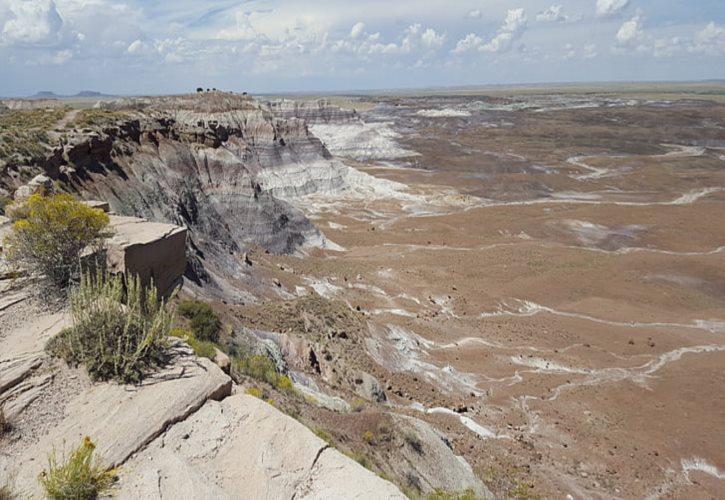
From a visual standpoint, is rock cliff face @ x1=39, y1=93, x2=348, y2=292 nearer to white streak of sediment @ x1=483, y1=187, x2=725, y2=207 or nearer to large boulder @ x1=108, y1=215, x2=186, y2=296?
large boulder @ x1=108, y1=215, x2=186, y2=296

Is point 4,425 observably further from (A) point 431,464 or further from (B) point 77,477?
(A) point 431,464

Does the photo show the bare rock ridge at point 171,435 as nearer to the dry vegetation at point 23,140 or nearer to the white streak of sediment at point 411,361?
the white streak of sediment at point 411,361

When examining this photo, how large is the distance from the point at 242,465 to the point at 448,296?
24731 millimetres

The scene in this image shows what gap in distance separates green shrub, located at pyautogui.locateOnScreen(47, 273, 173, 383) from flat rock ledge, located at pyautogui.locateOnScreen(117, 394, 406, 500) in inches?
48.5

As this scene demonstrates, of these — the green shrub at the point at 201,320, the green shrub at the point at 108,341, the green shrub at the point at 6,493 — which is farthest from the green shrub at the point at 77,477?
the green shrub at the point at 201,320

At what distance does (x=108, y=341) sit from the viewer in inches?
278

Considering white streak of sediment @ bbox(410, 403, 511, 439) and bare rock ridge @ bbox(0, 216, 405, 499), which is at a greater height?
bare rock ridge @ bbox(0, 216, 405, 499)

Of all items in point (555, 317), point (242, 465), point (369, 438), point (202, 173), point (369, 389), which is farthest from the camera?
point (202, 173)

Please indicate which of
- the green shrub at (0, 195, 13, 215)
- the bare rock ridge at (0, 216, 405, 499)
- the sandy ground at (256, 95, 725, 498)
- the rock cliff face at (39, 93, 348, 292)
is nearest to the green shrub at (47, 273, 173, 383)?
the bare rock ridge at (0, 216, 405, 499)

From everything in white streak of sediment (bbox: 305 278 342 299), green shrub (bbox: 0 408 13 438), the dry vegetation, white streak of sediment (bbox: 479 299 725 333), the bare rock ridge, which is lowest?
white streak of sediment (bbox: 479 299 725 333)

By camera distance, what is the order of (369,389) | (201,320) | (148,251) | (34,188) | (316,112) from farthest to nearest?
(316,112), (369,389), (34,188), (201,320), (148,251)

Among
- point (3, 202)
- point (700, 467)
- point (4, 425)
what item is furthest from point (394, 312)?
point (4, 425)

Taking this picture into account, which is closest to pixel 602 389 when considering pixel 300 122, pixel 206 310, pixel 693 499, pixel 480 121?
pixel 693 499

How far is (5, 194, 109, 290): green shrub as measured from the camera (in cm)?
856
